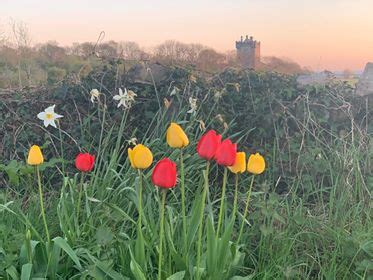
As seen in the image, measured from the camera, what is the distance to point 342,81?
4.76 metres

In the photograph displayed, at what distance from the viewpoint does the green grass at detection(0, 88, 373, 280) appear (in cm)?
221

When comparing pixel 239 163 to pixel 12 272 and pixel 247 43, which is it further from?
pixel 247 43

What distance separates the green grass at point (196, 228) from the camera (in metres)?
2.21

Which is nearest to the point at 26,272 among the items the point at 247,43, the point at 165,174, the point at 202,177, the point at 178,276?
the point at 178,276

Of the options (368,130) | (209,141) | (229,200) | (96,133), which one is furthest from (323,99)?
(209,141)

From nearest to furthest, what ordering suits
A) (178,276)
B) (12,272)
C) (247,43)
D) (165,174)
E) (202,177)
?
1. (165,174)
2. (178,276)
3. (12,272)
4. (202,177)
5. (247,43)

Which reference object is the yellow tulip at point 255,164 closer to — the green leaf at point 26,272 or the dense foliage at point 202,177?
the dense foliage at point 202,177

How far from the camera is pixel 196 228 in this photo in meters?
2.20

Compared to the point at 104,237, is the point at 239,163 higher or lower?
higher

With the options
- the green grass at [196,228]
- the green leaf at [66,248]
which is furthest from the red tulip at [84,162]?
the green leaf at [66,248]

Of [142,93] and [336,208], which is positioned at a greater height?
[142,93]

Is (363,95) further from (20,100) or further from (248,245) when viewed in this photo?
(20,100)

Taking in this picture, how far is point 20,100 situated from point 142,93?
1.05 m

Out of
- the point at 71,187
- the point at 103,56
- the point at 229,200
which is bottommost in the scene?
the point at 229,200
